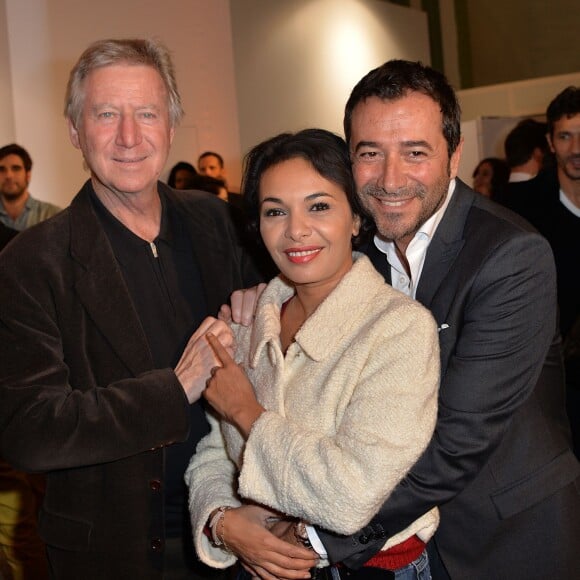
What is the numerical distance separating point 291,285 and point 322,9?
339 inches

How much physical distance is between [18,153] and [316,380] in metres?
5.10

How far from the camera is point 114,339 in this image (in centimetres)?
226

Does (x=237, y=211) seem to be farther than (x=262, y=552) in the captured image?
Yes

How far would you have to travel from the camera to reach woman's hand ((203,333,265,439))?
203 centimetres

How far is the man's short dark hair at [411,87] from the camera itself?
87.4 inches

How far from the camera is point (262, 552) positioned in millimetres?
2008

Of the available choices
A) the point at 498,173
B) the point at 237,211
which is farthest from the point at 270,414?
the point at 498,173

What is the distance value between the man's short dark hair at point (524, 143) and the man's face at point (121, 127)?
4760 millimetres

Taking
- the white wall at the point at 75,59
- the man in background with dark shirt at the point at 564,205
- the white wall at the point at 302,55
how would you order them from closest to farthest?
the man in background with dark shirt at the point at 564,205 < the white wall at the point at 75,59 < the white wall at the point at 302,55

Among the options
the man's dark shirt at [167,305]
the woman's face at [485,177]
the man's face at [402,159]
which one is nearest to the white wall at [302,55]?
the woman's face at [485,177]

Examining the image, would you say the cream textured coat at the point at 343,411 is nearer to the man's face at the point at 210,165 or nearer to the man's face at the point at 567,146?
the man's face at the point at 567,146

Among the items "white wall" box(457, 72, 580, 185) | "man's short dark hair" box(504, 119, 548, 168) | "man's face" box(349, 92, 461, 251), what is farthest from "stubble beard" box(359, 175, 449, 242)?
"white wall" box(457, 72, 580, 185)

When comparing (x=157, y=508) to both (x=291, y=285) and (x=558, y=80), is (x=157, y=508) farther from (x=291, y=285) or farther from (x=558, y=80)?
(x=558, y=80)

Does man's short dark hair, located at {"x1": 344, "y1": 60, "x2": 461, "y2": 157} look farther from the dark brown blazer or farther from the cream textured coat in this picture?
the dark brown blazer
